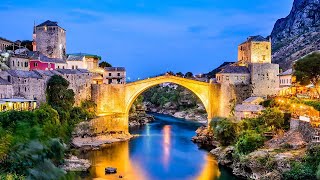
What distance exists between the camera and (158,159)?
3253 cm

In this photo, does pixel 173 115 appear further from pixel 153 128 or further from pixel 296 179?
pixel 296 179

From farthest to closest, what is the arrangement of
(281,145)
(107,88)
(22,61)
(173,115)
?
(173,115)
(107,88)
(22,61)
(281,145)

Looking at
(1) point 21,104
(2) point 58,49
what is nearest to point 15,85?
(1) point 21,104

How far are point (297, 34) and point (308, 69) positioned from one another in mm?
52587

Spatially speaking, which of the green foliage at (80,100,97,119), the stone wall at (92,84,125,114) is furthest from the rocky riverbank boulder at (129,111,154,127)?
the green foliage at (80,100,97,119)

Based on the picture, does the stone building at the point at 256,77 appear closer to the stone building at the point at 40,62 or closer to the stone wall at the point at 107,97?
the stone wall at the point at 107,97

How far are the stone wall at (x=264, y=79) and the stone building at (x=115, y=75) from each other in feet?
44.6

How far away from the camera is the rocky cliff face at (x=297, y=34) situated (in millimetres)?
67213

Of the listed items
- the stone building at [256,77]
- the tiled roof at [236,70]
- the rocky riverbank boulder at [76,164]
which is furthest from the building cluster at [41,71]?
the stone building at [256,77]

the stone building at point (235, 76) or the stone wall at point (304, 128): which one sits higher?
the stone building at point (235, 76)

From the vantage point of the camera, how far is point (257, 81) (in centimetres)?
4119

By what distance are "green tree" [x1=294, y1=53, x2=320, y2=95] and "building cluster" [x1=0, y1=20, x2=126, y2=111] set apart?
758 inches

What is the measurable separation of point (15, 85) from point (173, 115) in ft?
118

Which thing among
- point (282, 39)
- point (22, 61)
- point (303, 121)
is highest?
point (282, 39)
